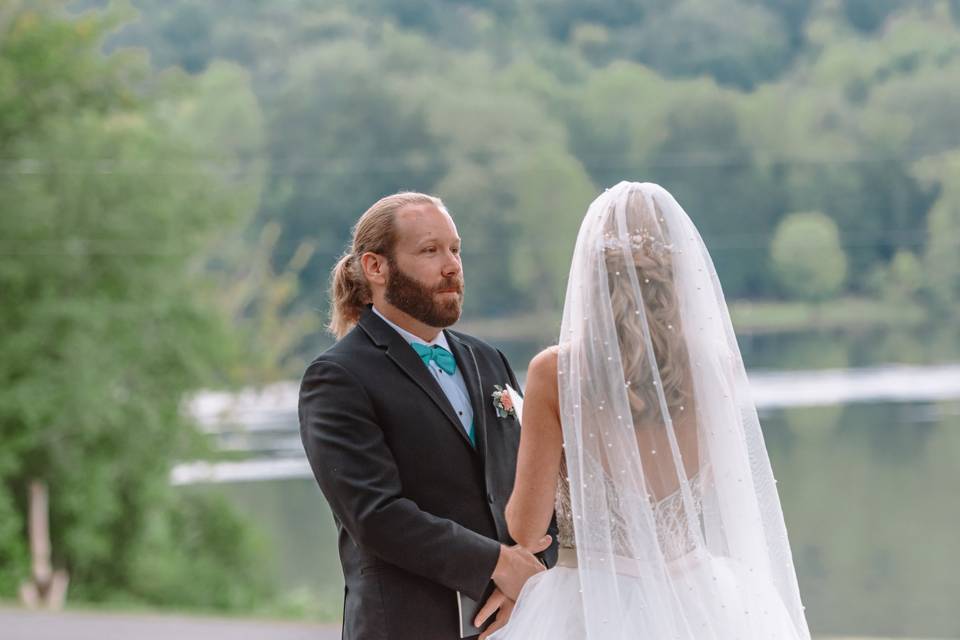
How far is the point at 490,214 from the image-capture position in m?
21.5

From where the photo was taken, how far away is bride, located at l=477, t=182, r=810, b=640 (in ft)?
6.65

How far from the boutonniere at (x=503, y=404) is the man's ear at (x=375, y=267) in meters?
0.29

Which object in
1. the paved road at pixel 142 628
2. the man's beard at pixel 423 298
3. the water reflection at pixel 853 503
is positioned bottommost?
the water reflection at pixel 853 503

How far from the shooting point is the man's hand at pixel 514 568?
7.11 feet

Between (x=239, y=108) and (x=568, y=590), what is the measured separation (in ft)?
70.4

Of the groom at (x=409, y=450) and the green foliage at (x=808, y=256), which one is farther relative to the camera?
the green foliage at (x=808, y=256)

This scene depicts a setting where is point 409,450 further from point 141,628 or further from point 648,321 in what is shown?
point 141,628

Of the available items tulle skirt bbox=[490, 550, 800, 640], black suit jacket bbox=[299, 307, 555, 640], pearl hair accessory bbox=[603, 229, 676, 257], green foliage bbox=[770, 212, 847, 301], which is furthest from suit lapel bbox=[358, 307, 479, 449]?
green foliage bbox=[770, 212, 847, 301]

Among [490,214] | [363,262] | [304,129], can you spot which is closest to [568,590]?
[363,262]

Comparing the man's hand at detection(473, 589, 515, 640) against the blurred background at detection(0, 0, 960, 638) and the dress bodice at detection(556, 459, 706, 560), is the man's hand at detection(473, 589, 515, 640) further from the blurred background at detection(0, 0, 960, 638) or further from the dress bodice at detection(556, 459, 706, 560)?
the blurred background at detection(0, 0, 960, 638)

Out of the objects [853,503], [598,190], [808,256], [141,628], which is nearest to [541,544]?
[141,628]

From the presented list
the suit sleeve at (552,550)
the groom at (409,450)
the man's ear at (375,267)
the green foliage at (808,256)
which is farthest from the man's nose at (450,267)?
the green foliage at (808,256)

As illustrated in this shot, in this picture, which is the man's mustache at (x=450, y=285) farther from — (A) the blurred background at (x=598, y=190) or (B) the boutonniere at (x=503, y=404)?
(A) the blurred background at (x=598, y=190)

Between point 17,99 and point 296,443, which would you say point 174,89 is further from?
point 296,443
